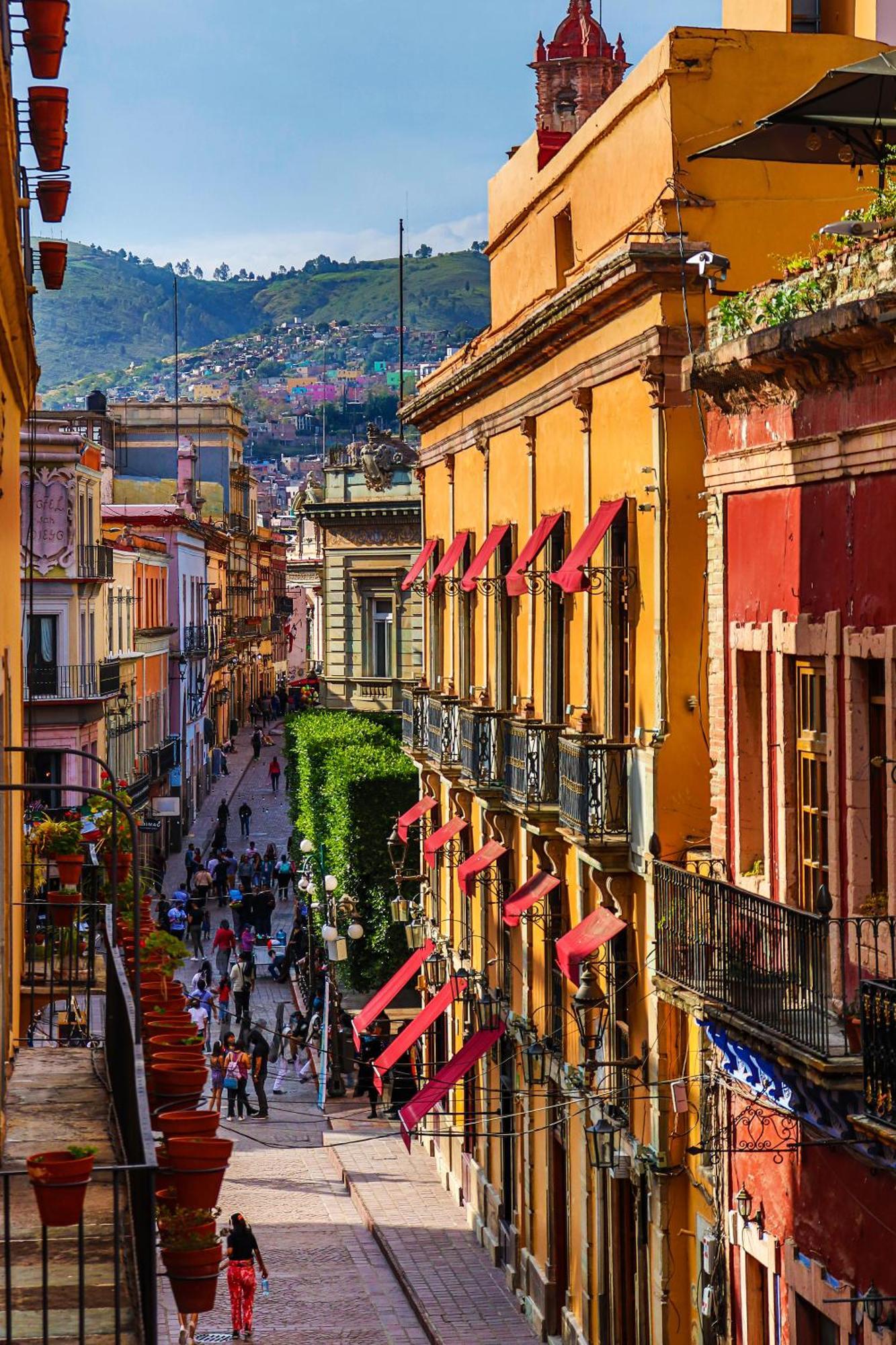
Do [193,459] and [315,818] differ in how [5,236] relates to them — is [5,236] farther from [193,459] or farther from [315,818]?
[193,459]

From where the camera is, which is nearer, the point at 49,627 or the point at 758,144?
the point at 758,144

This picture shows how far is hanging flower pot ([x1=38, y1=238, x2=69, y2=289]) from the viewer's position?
16.0m

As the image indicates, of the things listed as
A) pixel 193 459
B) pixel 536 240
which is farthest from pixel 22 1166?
pixel 193 459

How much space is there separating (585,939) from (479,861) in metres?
6.52

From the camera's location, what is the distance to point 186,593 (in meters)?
74.4

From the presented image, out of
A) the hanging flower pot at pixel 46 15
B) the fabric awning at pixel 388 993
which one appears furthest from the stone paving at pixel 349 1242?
the hanging flower pot at pixel 46 15

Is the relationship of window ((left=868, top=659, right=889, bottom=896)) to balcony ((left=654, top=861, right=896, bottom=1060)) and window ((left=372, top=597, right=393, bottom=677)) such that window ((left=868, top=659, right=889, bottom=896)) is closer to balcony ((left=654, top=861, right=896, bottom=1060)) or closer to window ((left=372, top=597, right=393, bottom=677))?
balcony ((left=654, top=861, right=896, bottom=1060))

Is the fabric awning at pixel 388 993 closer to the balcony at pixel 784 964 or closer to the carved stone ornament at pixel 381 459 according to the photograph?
the balcony at pixel 784 964

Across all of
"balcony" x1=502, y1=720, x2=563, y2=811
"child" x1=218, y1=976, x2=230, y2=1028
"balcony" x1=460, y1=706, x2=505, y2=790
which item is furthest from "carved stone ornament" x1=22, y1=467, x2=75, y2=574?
"balcony" x1=502, y1=720, x2=563, y2=811

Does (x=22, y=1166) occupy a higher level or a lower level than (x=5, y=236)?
lower

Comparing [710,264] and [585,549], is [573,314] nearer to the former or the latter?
[585,549]

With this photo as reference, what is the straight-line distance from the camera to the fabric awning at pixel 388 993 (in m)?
27.9

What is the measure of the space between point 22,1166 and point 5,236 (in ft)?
14.3

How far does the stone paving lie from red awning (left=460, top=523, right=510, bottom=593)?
6509mm
